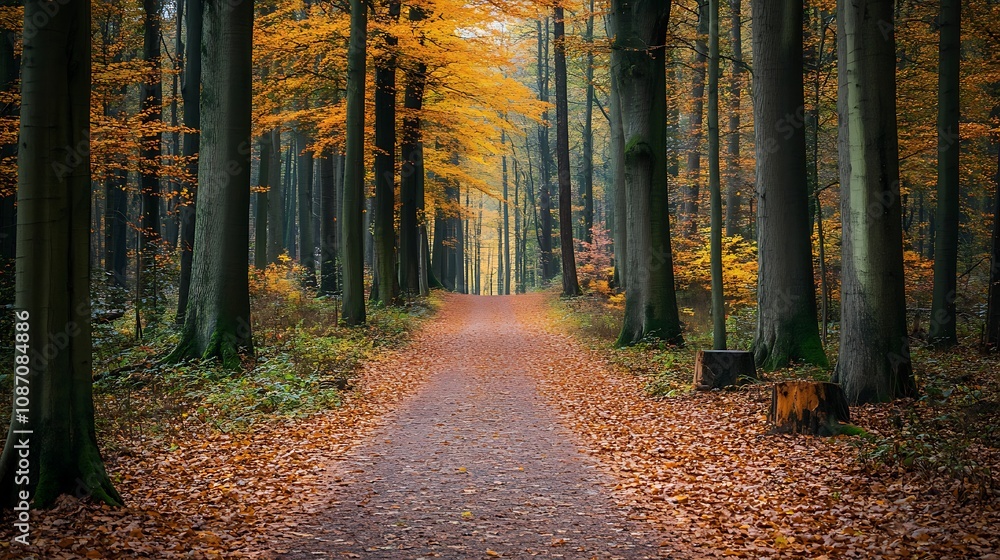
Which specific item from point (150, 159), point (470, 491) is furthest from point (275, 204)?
point (470, 491)

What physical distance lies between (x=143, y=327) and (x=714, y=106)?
1247cm

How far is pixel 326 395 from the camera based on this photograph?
Result: 9664 mm

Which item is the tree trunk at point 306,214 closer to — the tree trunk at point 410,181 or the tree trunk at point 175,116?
the tree trunk at point 410,181

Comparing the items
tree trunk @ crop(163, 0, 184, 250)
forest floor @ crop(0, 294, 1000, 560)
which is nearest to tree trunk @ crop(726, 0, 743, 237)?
forest floor @ crop(0, 294, 1000, 560)

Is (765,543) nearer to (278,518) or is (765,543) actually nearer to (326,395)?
(278,518)

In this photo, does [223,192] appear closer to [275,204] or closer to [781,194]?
[781,194]

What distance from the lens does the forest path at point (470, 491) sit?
15.3ft

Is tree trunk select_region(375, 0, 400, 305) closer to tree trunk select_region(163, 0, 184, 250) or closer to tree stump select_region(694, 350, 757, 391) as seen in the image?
tree trunk select_region(163, 0, 184, 250)

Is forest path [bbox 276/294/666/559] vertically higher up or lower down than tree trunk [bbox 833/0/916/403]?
lower down

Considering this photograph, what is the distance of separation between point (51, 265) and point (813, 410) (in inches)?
266

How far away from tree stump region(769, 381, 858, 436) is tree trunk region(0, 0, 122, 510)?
6175mm

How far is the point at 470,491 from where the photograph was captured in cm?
589

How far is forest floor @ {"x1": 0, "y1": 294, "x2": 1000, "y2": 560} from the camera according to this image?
14.8 ft

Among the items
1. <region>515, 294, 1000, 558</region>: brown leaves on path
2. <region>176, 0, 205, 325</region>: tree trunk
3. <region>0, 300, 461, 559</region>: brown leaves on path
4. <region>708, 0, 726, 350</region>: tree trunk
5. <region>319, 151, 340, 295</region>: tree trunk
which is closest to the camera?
<region>0, 300, 461, 559</region>: brown leaves on path
